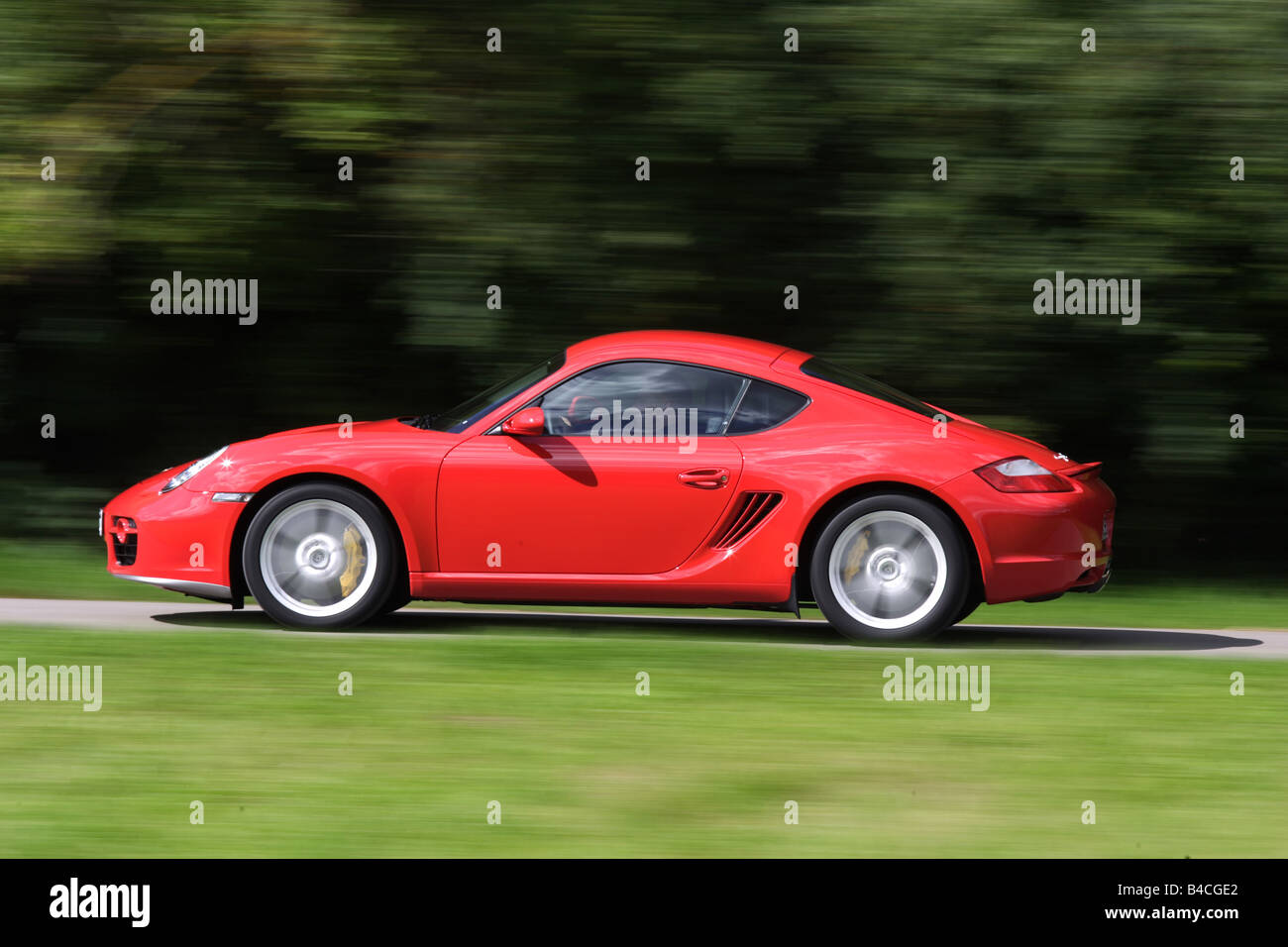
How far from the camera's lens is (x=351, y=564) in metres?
7.23

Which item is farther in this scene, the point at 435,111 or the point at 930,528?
the point at 435,111

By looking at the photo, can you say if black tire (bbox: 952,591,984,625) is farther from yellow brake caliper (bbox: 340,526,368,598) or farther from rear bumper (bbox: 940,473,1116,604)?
yellow brake caliper (bbox: 340,526,368,598)

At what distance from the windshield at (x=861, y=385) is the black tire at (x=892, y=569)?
0.53 meters

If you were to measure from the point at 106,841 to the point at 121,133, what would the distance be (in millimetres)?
6331

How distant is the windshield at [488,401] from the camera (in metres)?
7.29

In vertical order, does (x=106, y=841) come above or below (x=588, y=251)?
below

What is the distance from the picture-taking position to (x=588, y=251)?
9.25 m

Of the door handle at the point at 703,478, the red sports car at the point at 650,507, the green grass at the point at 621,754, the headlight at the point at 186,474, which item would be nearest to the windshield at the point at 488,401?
the red sports car at the point at 650,507

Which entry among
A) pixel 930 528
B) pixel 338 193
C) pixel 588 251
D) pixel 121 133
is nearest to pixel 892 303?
pixel 588 251

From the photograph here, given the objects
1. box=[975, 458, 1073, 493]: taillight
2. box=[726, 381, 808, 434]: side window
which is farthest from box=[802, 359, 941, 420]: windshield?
box=[975, 458, 1073, 493]: taillight

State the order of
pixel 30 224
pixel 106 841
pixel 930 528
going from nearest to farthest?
pixel 106 841, pixel 930 528, pixel 30 224

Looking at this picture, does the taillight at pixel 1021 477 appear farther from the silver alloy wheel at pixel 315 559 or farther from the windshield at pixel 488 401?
the silver alloy wheel at pixel 315 559

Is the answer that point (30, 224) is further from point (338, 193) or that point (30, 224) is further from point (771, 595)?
point (771, 595)

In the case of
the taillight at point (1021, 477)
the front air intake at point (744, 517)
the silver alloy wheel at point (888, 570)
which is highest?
the taillight at point (1021, 477)
